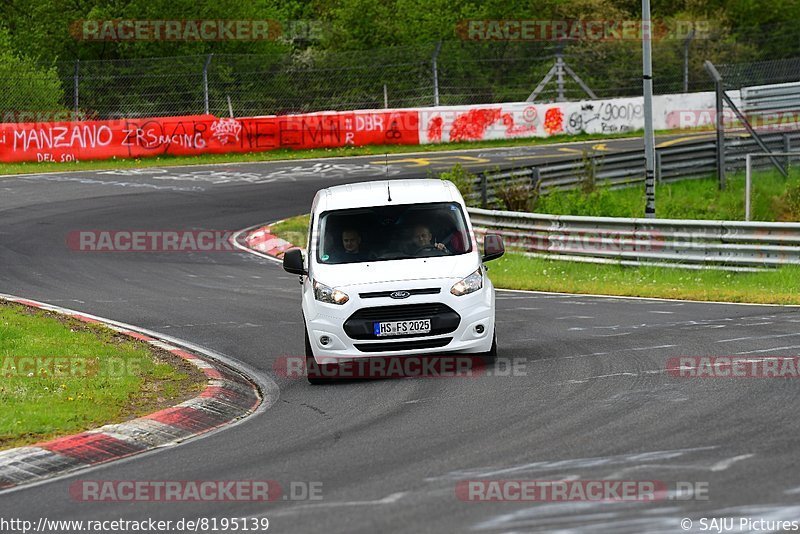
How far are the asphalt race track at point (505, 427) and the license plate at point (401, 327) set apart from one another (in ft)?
1.62

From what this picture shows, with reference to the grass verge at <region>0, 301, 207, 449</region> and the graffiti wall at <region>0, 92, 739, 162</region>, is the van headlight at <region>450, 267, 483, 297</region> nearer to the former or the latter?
the grass verge at <region>0, 301, 207, 449</region>

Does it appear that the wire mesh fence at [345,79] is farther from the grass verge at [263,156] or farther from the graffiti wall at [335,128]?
the grass verge at [263,156]

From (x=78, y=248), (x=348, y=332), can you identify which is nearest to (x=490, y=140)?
(x=78, y=248)

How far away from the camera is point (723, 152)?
30203mm

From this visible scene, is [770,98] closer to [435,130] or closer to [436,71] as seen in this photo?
[435,130]

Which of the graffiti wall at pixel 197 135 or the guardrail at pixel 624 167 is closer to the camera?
the guardrail at pixel 624 167

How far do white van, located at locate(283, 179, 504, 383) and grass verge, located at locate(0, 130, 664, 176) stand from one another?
24.2 metres

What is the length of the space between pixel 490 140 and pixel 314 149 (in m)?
6.03

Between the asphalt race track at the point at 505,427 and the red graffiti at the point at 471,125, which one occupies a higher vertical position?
the red graffiti at the point at 471,125

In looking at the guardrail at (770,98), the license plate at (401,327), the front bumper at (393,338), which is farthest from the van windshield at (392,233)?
the guardrail at (770,98)

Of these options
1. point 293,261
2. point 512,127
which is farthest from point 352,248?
point 512,127

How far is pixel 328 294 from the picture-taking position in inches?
473

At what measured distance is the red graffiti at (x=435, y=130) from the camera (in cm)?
4069

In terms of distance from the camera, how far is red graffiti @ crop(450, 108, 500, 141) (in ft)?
135
